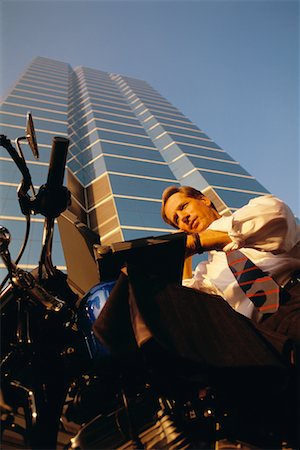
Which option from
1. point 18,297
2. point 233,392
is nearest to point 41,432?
point 18,297

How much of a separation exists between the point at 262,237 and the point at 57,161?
2.90 ft

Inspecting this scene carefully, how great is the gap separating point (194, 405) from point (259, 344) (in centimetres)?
38

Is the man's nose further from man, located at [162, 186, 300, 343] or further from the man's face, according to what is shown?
man, located at [162, 186, 300, 343]

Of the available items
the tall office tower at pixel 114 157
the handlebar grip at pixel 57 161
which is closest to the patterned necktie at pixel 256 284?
the handlebar grip at pixel 57 161

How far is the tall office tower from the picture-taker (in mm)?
16641

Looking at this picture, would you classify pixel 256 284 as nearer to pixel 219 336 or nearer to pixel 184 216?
pixel 219 336

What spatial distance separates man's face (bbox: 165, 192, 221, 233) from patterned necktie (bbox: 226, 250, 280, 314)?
0.45m

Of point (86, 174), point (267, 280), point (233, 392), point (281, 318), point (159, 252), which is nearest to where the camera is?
point (233, 392)

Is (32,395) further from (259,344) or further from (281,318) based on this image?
(281,318)

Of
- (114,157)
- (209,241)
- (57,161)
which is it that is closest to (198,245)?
(209,241)

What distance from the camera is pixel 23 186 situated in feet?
3.83

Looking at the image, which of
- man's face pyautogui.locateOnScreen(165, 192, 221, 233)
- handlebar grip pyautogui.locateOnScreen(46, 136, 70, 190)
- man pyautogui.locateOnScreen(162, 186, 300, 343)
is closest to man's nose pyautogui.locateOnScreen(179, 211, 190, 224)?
man's face pyautogui.locateOnScreen(165, 192, 221, 233)

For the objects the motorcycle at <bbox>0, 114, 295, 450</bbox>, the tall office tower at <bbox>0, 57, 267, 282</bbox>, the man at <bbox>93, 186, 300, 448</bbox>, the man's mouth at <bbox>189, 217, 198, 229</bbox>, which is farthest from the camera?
the tall office tower at <bbox>0, 57, 267, 282</bbox>

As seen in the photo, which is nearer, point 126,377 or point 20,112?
point 126,377
